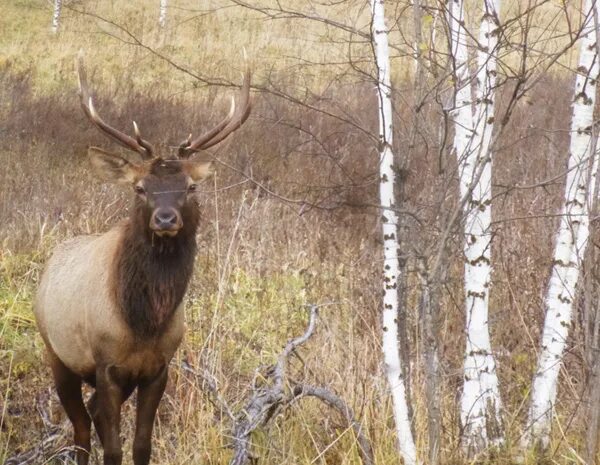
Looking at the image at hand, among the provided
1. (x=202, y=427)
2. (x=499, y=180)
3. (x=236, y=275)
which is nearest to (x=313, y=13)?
(x=202, y=427)

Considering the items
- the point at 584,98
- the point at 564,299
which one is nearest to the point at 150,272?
the point at 564,299

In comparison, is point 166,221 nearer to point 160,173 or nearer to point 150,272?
point 160,173

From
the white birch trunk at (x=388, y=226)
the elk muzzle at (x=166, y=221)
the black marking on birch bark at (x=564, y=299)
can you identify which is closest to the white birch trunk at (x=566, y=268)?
the black marking on birch bark at (x=564, y=299)

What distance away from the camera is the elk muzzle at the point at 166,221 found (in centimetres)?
493

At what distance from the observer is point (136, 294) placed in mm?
5211

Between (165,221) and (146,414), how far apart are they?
3.41 ft

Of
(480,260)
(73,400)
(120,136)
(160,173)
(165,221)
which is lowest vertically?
(73,400)

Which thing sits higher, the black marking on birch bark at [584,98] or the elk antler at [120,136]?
the black marking on birch bark at [584,98]

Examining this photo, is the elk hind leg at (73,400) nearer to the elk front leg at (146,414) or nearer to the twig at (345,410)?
the elk front leg at (146,414)

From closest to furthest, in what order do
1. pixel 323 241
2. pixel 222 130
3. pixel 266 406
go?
pixel 266 406 → pixel 222 130 → pixel 323 241

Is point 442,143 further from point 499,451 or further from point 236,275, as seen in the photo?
point 236,275

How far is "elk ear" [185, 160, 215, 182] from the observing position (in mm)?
5322

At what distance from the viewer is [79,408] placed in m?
5.74

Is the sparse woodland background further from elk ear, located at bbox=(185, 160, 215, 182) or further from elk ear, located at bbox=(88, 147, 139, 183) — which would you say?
elk ear, located at bbox=(88, 147, 139, 183)
